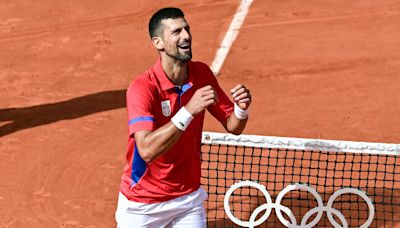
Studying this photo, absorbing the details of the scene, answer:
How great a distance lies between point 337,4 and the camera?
18.3m

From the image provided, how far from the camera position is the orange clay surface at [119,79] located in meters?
12.2

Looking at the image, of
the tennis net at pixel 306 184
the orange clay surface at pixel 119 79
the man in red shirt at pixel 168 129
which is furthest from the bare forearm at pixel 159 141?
the orange clay surface at pixel 119 79

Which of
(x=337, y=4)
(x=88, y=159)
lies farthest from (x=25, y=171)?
(x=337, y=4)

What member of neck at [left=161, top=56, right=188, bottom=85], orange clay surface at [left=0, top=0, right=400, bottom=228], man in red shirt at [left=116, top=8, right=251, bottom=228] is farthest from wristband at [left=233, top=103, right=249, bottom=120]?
orange clay surface at [left=0, top=0, right=400, bottom=228]

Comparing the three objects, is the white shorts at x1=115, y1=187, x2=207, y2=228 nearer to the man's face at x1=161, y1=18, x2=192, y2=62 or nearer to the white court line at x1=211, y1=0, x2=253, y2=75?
the man's face at x1=161, y1=18, x2=192, y2=62

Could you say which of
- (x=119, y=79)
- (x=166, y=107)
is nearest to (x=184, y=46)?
(x=166, y=107)

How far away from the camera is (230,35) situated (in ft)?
56.0

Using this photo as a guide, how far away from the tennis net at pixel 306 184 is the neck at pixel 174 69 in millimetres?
2569

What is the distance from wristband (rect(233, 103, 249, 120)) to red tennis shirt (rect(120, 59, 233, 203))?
0.84 feet

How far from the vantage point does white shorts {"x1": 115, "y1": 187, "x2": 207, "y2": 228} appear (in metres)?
8.11

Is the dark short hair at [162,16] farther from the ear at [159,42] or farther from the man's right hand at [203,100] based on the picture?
the man's right hand at [203,100]

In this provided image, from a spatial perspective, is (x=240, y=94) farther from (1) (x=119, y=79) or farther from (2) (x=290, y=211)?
(1) (x=119, y=79)

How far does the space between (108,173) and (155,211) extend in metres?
4.30

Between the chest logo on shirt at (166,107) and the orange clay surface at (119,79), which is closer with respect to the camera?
the chest logo on shirt at (166,107)
